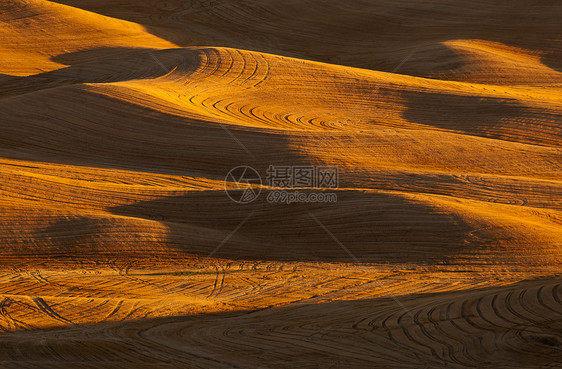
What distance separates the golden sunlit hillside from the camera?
4.87 m

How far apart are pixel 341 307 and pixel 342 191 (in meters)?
2.48

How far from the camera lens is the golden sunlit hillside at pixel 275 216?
4.87 metres

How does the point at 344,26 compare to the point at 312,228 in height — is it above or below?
above

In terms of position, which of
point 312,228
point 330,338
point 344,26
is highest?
point 344,26

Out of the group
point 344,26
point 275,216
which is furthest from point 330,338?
point 344,26

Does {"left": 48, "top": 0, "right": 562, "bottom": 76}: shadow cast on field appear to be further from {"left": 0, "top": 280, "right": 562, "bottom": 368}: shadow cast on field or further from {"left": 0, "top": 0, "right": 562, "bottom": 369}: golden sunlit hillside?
{"left": 0, "top": 280, "right": 562, "bottom": 368}: shadow cast on field

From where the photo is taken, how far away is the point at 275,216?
7703 mm

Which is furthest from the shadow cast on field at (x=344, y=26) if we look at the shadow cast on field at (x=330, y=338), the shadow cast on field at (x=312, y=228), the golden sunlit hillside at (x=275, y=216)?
the shadow cast on field at (x=330, y=338)

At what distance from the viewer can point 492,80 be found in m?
14.8

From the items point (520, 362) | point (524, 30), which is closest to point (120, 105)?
point (520, 362)

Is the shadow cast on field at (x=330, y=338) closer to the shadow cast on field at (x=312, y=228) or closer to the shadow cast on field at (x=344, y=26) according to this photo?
the shadow cast on field at (x=312, y=228)

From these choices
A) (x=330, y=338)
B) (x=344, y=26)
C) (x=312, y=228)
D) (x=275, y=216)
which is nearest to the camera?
(x=330, y=338)

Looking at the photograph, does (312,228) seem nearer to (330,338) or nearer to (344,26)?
(330,338)

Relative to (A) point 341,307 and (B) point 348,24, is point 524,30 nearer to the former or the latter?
(B) point 348,24
